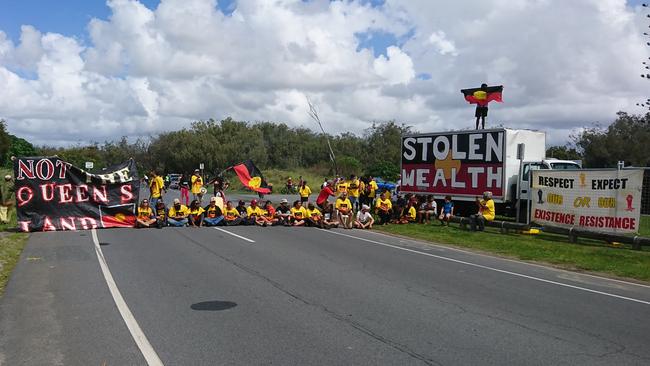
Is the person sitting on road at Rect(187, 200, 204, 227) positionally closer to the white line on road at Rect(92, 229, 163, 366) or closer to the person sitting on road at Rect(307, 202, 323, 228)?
the person sitting on road at Rect(307, 202, 323, 228)

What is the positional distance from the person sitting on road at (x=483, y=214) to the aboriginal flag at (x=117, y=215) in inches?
441

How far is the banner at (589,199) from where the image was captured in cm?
1541

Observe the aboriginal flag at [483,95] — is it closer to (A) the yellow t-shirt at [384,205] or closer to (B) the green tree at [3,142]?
(A) the yellow t-shirt at [384,205]

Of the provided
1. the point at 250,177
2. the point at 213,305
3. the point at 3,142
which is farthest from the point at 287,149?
the point at 213,305

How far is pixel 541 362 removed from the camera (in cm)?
546

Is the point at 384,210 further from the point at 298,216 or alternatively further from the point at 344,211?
the point at 298,216

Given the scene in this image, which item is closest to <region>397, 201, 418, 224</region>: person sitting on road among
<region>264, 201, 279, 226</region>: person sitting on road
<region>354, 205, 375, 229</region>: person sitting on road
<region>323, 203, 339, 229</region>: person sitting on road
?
<region>354, 205, 375, 229</region>: person sitting on road

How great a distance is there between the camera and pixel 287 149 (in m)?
85.0

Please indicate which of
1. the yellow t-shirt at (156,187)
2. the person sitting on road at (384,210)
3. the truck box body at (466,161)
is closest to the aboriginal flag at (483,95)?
the truck box body at (466,161)

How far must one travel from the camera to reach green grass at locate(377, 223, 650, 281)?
12156 mm

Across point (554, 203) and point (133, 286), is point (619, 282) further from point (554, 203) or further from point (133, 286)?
point (133, 286)

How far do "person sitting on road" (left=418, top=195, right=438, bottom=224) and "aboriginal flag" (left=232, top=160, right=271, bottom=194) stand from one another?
23.1ft

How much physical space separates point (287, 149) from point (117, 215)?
67238 millimetres

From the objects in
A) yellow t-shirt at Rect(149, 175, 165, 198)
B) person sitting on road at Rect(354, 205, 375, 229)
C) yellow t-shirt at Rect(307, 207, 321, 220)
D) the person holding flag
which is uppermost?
the person holding flag
